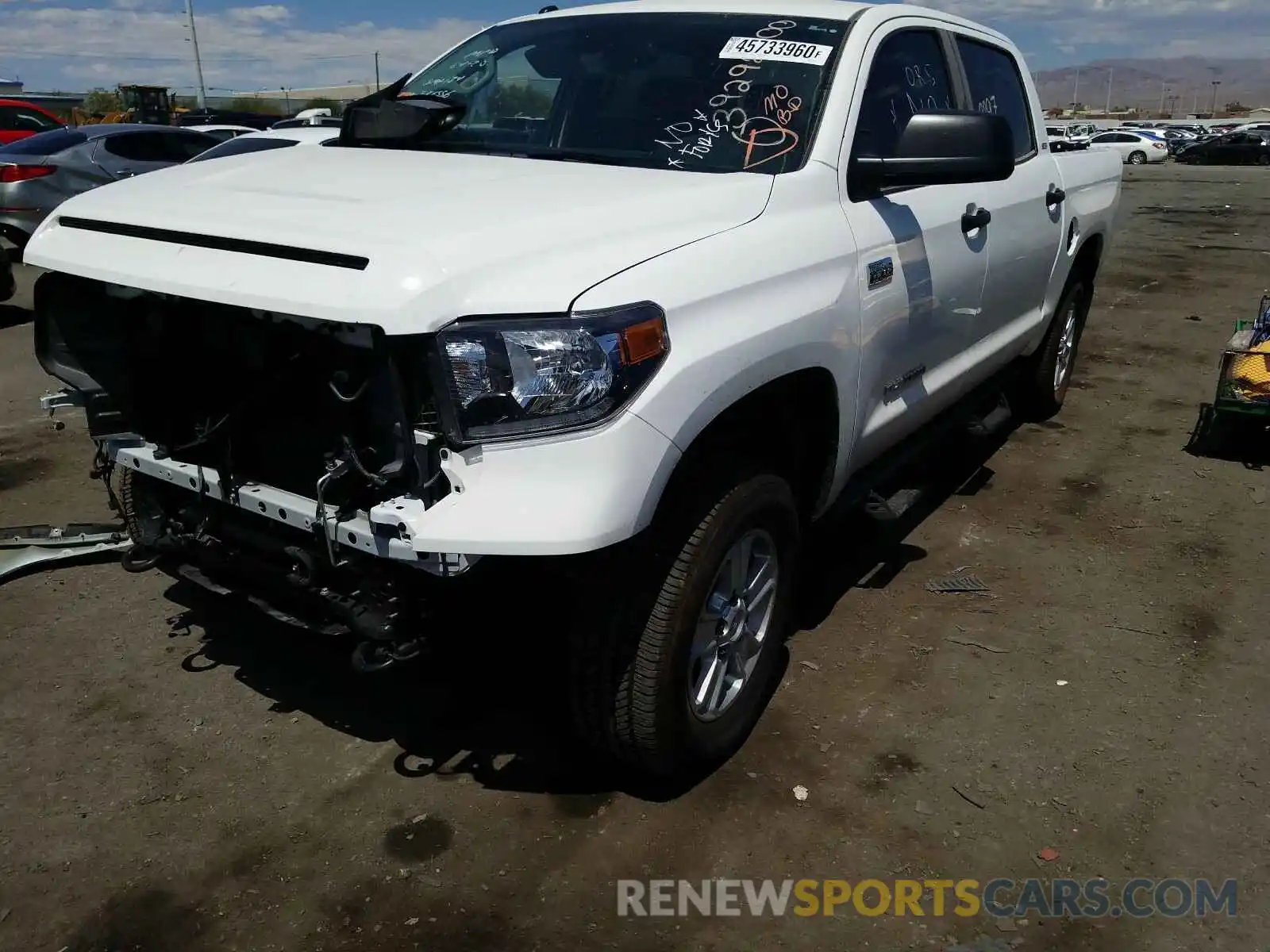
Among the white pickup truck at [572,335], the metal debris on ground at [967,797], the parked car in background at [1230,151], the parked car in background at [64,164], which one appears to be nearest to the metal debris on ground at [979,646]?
the white pickup truck at [572,335]

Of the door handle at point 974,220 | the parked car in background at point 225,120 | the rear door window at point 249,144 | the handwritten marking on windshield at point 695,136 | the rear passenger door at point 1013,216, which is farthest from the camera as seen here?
the parked car in background at point 225,120

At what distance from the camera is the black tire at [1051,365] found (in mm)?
5828

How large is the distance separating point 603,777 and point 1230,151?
42633mm

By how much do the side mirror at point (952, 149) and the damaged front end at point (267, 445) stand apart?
1647mm

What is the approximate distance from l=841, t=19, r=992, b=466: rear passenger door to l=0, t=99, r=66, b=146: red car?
1767cm

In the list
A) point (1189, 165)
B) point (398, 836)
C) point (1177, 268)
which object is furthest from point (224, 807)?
point (1189, 165)

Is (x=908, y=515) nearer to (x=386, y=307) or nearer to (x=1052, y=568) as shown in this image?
(x=1052, y=568)

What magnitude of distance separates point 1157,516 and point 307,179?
13.2 feet

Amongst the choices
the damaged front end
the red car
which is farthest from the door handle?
the red car

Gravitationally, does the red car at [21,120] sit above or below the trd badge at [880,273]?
below

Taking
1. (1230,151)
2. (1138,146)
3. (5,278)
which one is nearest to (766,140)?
(5,278)

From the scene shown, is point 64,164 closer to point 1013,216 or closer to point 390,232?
point 1013,216

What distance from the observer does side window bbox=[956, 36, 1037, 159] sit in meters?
4.46

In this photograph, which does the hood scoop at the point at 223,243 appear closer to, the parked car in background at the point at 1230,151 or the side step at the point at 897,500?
the side step at the point at 897,500
